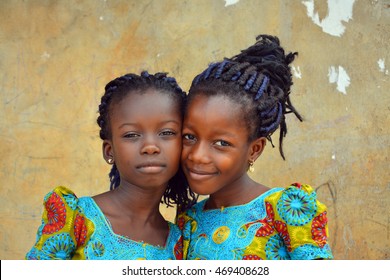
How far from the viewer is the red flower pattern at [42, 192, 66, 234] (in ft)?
8.61

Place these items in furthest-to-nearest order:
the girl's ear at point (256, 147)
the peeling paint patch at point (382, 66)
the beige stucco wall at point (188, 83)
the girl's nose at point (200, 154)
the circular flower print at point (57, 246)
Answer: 1. the peeling paint patch at point (382, 66)
2. the beige stucco wall at point (188, 83)
3. the girl's ear at point (256, 147)
4. the girl's nose at point (200, 154)
5. the circular flower print at point (57, 246)

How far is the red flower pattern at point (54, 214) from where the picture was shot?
2.62 m

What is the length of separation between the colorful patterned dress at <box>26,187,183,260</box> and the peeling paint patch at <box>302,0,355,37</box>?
9.65 ft

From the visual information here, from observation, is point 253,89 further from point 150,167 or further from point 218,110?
point 150,167

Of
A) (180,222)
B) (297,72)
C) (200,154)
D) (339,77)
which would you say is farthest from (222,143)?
(339,77)

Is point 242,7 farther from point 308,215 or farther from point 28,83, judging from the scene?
point 308,215

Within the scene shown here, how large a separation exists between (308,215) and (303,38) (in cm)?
281

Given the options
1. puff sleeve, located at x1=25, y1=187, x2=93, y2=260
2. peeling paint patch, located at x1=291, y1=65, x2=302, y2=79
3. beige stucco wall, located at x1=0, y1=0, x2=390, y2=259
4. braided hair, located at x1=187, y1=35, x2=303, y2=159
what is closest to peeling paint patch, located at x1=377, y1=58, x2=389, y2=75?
beige stucco wall, located at x1=0, y1=0, x2=390, y2=259

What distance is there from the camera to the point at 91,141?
512cm

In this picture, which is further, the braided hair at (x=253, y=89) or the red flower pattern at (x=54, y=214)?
the braided hair at (x=253, y=89)

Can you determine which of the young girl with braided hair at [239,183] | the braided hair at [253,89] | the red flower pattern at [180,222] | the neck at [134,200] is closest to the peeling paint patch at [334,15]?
the braided hair at [253,89]

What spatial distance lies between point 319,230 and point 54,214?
1.04 metres

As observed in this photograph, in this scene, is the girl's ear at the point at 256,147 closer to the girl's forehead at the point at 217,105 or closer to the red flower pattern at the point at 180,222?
the girl's forehead at the point at 217,105

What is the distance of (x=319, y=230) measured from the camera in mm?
2631
